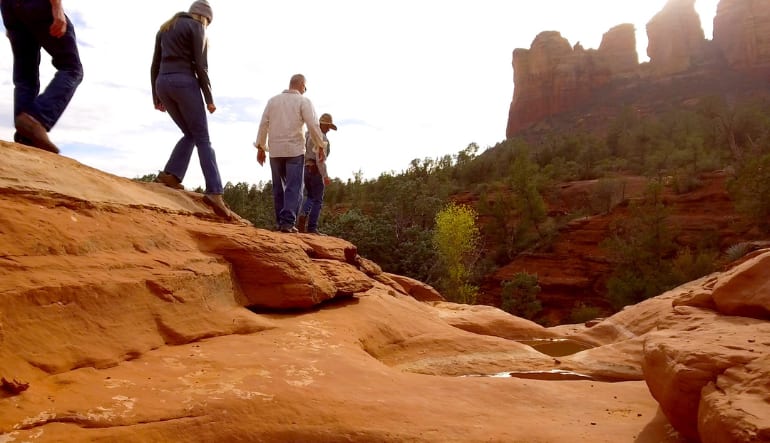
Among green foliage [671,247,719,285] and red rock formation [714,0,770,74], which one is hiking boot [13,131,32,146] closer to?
green foliage [671,247,719,285]

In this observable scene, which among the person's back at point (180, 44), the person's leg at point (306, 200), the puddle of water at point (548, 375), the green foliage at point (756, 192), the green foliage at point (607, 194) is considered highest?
the green foliage at point (607, 194)

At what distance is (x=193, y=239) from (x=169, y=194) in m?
0.78

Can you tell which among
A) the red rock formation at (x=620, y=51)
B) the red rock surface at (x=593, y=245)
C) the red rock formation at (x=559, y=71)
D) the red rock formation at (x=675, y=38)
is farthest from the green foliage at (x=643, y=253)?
the red rock formation at (x=620, y=51)

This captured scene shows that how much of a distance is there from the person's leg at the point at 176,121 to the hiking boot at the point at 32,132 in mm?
1111

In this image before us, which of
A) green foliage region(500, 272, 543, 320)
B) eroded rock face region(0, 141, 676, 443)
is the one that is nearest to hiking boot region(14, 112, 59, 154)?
eroded rock face region(0, 141, 676, 443)

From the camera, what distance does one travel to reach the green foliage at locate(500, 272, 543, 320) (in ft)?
76.9

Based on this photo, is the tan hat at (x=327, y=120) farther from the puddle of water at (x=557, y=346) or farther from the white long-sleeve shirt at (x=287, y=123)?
the puddle of water at (x=557, y=346)

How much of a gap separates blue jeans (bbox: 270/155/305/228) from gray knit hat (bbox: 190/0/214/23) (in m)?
1.64

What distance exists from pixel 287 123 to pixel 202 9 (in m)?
1.46

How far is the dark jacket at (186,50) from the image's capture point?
4.55m

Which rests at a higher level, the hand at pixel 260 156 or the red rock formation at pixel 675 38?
the red rock formation at pixel 675 38

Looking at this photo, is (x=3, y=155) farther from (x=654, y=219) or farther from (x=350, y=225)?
(x=654, y=219)

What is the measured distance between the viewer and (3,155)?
10.1 feet

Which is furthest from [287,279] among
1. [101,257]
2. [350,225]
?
[350,225]
